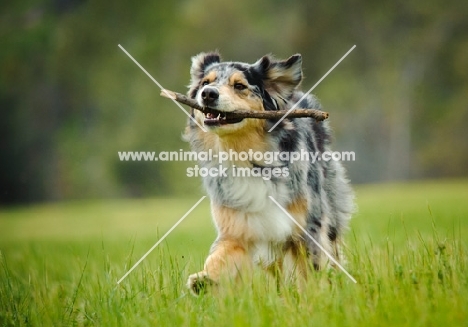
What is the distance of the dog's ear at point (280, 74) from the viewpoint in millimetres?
5113

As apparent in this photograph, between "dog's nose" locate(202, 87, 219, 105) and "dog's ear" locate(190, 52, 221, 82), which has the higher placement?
"dog's ear" locate(190, 52, 221, 82)

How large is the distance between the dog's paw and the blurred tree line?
45.2 feet

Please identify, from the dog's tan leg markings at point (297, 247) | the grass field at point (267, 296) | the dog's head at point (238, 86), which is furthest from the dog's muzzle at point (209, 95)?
the grass field at point (267, 296)

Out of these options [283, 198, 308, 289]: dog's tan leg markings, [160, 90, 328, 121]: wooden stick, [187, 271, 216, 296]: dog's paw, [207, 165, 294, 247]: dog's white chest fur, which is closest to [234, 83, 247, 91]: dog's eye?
[160, 90, 328, 121]: wooden stick

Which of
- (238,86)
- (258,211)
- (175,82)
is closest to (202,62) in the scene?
(238,86)

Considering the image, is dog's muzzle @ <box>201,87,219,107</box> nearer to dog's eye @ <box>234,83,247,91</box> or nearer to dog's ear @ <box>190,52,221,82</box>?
dog's eye @ <box>234,83,247,91</box>

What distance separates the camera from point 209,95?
4.64 meters

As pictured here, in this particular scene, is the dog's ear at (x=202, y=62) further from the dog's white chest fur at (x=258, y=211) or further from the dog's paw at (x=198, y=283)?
the dog's paw at (x=198, y=283)

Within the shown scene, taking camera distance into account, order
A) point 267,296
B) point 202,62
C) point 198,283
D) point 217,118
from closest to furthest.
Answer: point 267,296 < point 198,283 < point 217,118 < point 202,62

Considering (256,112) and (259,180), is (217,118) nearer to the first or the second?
(256,112)

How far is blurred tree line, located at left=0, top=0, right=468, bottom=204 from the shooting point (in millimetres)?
18766

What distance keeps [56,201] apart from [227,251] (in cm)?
1534

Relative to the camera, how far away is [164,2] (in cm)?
2028

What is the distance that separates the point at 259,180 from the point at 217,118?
572mm
